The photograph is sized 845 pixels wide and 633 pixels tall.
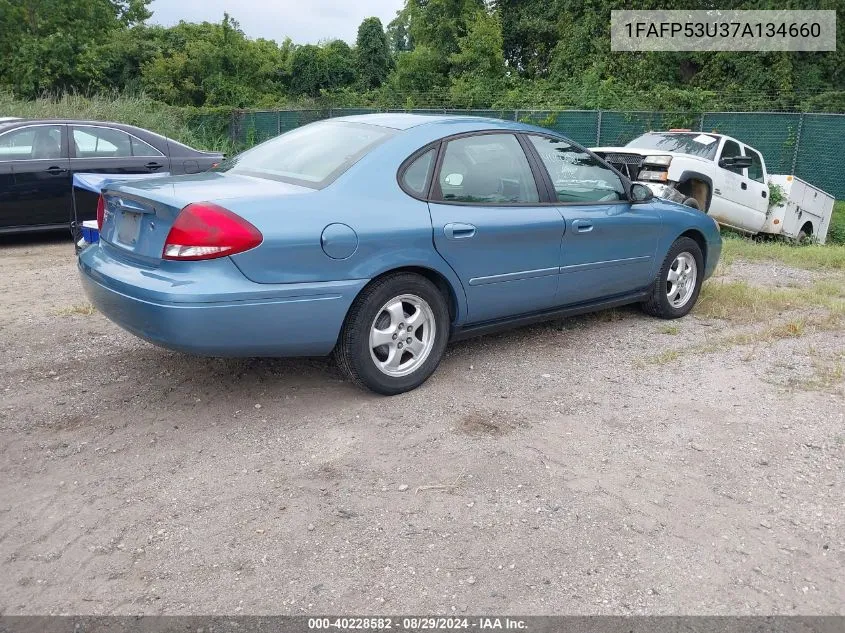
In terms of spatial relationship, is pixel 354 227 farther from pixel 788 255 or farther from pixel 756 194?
pixel 756 194

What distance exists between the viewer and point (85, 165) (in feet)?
30.6

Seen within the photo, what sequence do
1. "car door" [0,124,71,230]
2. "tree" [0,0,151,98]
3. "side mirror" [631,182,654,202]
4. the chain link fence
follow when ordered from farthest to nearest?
1. "tree" [0,0,151,98]
2. the chain link fence
3. "car door" [0,124,71,230]
4. "side mirror" [631,182,654,202]

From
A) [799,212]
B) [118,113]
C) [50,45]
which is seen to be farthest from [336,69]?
[799,212]

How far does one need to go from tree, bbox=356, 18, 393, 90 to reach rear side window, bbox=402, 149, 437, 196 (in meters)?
35.4

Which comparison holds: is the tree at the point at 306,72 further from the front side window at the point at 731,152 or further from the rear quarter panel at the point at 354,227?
the rear quarter panel at the point at 354,227

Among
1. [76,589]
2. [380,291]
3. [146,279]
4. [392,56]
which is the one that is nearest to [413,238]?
[380,291]

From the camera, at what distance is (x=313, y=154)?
15.5ft

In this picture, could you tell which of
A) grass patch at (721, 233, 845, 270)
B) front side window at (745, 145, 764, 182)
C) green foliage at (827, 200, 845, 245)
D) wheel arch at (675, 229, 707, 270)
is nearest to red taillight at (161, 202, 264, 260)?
wheel arch at (675, 229, 707, 270)

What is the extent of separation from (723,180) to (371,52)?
30.4m

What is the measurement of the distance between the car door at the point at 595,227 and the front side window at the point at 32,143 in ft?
21.0

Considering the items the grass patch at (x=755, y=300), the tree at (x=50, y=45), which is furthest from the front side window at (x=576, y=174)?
the tree at (x=50, y=45)

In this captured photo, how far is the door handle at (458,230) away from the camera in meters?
4.56

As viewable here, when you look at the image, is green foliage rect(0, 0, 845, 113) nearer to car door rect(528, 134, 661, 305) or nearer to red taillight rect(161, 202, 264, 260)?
car door rect(528, 134, 661, 305)

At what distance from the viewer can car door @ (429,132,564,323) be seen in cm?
464
